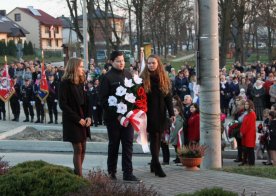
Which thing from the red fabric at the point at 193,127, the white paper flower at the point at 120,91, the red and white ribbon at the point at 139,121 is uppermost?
the white paper flower at the point at 120,91

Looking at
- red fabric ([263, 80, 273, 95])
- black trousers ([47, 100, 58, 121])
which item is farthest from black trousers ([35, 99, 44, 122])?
red fabric ([263, 80, 273, 95])

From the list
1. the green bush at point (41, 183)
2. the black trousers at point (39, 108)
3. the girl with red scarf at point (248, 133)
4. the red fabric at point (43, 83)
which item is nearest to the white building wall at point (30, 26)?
the black trousers at point (39, 108)

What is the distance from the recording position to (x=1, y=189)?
646cm

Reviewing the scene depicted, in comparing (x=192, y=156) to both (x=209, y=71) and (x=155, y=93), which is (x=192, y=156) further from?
(x=209, y=71)

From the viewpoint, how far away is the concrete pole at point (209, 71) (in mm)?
10305

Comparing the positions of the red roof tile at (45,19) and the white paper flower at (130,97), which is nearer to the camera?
the white paper flower at (130,97)

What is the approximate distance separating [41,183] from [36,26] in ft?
358

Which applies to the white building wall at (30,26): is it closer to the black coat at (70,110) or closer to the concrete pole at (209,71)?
the concrete pole at (209,71)

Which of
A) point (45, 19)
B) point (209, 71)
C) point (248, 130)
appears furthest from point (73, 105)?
point (45, 19)

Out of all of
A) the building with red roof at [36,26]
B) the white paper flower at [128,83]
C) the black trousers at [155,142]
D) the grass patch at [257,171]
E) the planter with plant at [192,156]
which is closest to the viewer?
the white paper flower at [128,83]

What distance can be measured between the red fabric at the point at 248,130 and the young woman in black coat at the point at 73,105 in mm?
6031

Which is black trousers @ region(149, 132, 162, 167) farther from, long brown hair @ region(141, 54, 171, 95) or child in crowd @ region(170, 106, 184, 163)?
child in crowd @ region(170, 106, 184, 163)

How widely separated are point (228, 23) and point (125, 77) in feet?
99.0

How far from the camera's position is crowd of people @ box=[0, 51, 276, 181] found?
820cm
